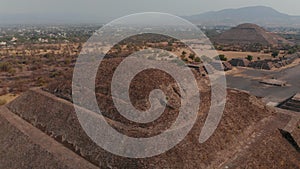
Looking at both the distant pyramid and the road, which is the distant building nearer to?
the road

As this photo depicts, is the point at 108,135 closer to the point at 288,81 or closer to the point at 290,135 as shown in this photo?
the point at 290,135

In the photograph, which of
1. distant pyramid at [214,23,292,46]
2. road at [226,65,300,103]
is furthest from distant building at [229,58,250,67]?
distant pyramid at [214,23,292,46]

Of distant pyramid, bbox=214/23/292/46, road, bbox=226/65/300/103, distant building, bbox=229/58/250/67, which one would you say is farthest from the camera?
distant pyramid, bbox=214/23/292/46

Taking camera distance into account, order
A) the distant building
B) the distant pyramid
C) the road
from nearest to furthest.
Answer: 1. the road
2. the distant building
3. the distant pyramid

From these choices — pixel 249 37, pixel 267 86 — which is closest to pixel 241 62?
pixel 267 86

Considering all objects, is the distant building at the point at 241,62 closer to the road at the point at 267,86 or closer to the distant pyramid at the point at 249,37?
the road at the point at 267,86

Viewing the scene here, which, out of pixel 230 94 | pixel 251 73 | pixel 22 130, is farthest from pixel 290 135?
pixel 251 73

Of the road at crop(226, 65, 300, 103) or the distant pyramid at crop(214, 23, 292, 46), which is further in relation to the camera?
the distant pyramid at crop(214, 23, 292, 46)

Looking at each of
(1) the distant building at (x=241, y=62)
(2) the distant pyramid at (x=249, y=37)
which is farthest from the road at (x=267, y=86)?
(2) the distant pyramid at (x=249, y=37)
